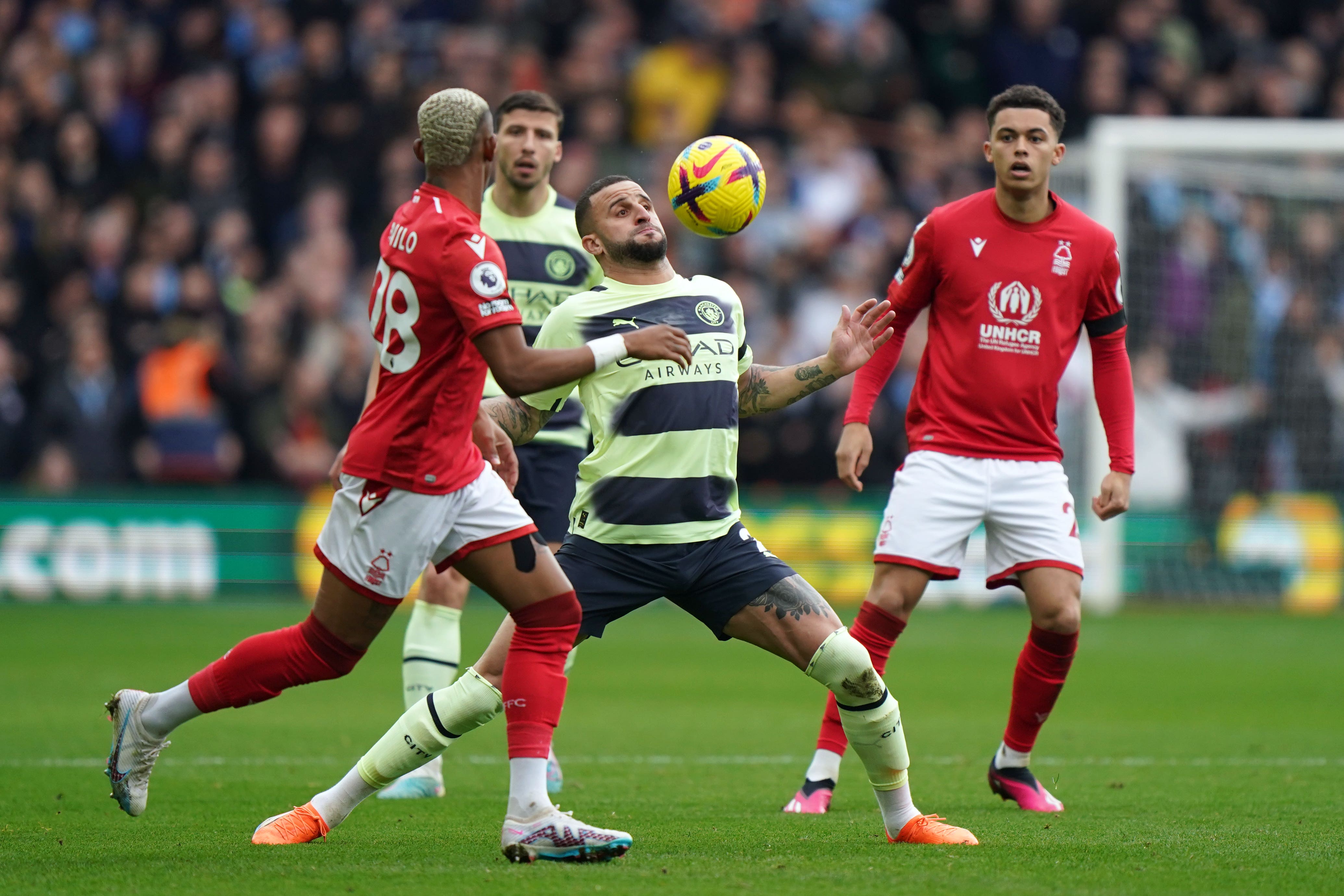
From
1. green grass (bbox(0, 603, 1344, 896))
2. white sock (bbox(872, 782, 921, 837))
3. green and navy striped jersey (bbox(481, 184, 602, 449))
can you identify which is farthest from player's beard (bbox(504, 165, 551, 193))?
white sock (bbox(872, 782, 921, 837))

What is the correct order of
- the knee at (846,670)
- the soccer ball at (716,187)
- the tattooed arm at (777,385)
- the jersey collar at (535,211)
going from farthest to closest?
the jersey collar at (535,211) < the soccer ball at (716,187) < the tattooed arm at (777,385) < the knee at (846,670)

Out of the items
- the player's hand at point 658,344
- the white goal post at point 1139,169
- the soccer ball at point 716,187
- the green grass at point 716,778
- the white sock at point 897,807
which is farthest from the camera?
the white goal post at point 1139,169

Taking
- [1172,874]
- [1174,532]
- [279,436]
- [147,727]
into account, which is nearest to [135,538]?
[279,436]

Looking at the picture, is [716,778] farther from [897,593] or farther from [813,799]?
[897,593]

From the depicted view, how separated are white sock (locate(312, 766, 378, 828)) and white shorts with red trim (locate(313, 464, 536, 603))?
0.70 meters

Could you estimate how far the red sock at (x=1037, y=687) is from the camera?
694cm

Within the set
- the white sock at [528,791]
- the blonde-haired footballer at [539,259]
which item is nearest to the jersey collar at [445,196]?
the white sock at [528,791]

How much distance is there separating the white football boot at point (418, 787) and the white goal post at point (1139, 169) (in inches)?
367

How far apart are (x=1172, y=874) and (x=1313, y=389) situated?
13.1 meters

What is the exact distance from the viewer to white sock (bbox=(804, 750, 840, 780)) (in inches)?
266

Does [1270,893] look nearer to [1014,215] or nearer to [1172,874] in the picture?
[1172,874]

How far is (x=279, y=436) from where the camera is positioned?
16.7 m

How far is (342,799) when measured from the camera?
5793 millimetres

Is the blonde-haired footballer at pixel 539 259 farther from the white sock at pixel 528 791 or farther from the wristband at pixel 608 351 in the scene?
the wristband at pixel 608 351
